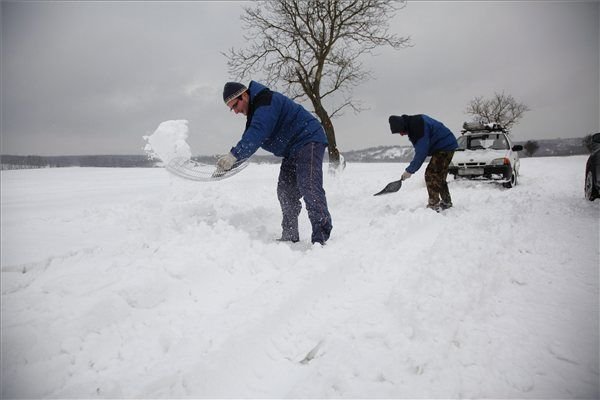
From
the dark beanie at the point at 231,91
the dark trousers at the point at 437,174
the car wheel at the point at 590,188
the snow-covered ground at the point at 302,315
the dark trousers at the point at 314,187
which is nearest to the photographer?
the snow-covered ground at the point at 302,315

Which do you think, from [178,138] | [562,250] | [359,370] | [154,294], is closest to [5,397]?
[154,294]

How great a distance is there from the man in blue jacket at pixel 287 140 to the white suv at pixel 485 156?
20.2ft

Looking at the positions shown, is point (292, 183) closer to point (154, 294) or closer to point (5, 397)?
point (154, 294)

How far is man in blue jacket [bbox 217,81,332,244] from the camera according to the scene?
126 inches

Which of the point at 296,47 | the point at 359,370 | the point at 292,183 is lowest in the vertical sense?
the point at 359,370

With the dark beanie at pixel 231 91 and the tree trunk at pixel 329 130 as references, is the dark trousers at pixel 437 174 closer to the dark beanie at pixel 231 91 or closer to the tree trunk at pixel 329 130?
the dark beanie at pixel 231 91

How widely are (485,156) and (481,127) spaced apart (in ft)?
3.91

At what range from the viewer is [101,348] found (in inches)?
67.1

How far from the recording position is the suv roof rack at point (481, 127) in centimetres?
885

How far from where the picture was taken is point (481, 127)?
8.86 meters

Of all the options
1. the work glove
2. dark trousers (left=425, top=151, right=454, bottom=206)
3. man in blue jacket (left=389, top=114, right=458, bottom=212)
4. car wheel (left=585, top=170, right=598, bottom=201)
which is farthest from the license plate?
the work glove

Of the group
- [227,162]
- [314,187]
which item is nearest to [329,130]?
[314,187]

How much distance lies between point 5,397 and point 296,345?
1370mm

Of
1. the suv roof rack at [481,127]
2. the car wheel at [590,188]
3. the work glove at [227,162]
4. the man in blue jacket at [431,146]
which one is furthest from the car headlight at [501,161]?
the work glove at [227,162]
